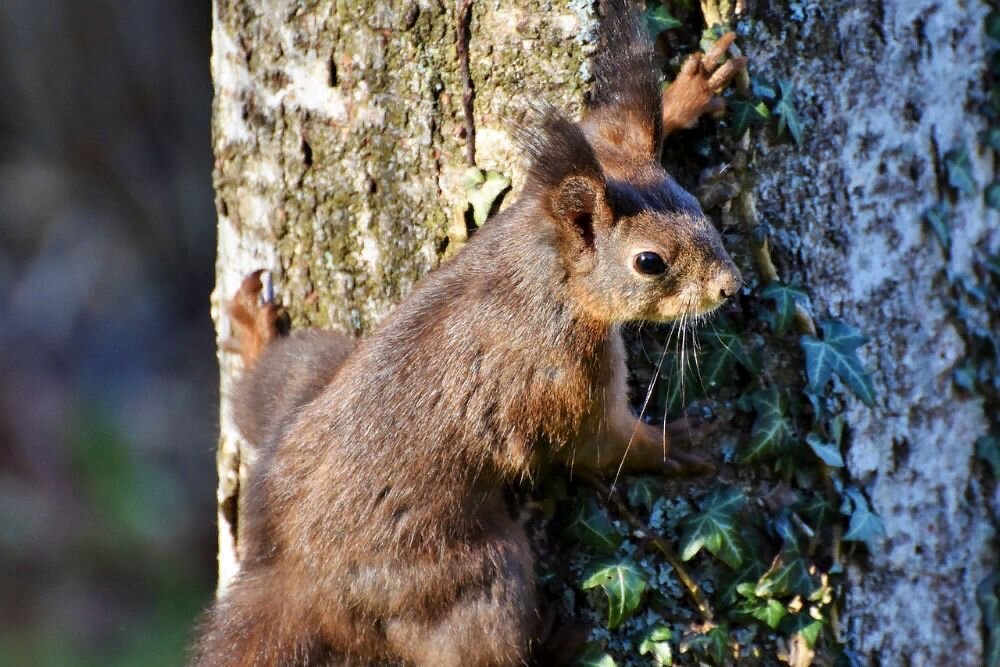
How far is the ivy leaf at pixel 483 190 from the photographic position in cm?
229

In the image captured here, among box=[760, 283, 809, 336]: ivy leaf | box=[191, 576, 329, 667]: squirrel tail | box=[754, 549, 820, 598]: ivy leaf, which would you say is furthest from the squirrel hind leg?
box=[754, 549, 820, 598]: ivy leaf

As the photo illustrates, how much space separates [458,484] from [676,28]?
42.0 inches

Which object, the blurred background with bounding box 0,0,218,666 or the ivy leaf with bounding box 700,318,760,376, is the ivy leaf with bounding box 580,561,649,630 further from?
the blurred background with bounding box 0,0,218,666

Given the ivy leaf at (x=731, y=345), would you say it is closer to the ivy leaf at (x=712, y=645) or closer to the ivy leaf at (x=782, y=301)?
the ivy leaf at (x=782, y=301)

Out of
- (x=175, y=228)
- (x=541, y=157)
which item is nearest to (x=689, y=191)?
(x=541, y=157)

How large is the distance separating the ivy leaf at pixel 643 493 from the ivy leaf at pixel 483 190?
644 millimetres

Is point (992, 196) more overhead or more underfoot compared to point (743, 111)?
more underfoot

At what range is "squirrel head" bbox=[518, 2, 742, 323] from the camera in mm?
2049

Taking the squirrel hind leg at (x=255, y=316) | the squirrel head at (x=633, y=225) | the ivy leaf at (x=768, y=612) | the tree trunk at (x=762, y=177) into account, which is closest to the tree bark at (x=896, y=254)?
the tree trunk at (x=762, y=177)

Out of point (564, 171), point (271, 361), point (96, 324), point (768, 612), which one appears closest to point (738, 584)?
point (768, 612)

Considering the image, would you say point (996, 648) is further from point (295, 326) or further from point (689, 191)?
point (295, 326)

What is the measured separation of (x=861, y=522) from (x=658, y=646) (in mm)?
563

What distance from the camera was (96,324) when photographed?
576cm

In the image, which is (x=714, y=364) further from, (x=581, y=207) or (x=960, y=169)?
(x=960, y=169)
